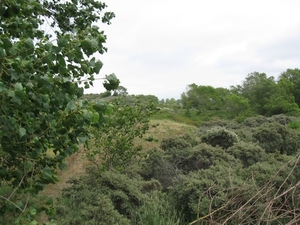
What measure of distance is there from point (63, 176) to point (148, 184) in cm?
607

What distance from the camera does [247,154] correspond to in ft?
32.4

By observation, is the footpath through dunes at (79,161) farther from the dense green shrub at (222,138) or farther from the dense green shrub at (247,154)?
the dense green shrub at (247,154)

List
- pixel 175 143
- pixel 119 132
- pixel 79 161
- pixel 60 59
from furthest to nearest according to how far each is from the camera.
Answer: pixel 79 161
pixel 175 143
pixel 119 132
pixel 60 59

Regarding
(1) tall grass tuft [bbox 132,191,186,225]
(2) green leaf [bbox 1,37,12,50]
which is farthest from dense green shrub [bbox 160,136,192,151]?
(2) green leaf [bbox 1,37,12,50]

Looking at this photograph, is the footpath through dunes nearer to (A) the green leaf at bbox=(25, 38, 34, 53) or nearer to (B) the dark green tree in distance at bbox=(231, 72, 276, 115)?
(A) the green leaf at bbox=(25, 38, 34, 53)

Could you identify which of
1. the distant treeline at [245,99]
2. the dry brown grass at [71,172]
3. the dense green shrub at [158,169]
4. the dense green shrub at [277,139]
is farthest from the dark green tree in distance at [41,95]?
the distant treeline at [245,99]

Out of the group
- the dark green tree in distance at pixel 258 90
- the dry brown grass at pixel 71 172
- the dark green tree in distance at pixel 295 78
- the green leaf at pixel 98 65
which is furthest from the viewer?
the dark green tree in distance at pixel 295 78

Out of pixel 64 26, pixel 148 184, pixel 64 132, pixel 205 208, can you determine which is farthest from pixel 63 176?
pixel 64 132

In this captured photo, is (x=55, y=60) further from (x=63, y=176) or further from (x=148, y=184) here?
(x=63, y=176)

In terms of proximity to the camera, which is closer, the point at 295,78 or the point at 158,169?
the point at 158,169

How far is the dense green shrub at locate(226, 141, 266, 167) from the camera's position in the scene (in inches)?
389

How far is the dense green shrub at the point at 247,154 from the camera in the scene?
988 centimetres

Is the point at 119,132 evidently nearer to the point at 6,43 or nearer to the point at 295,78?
the point at 6,43

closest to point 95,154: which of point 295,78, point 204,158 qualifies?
point 204,158
